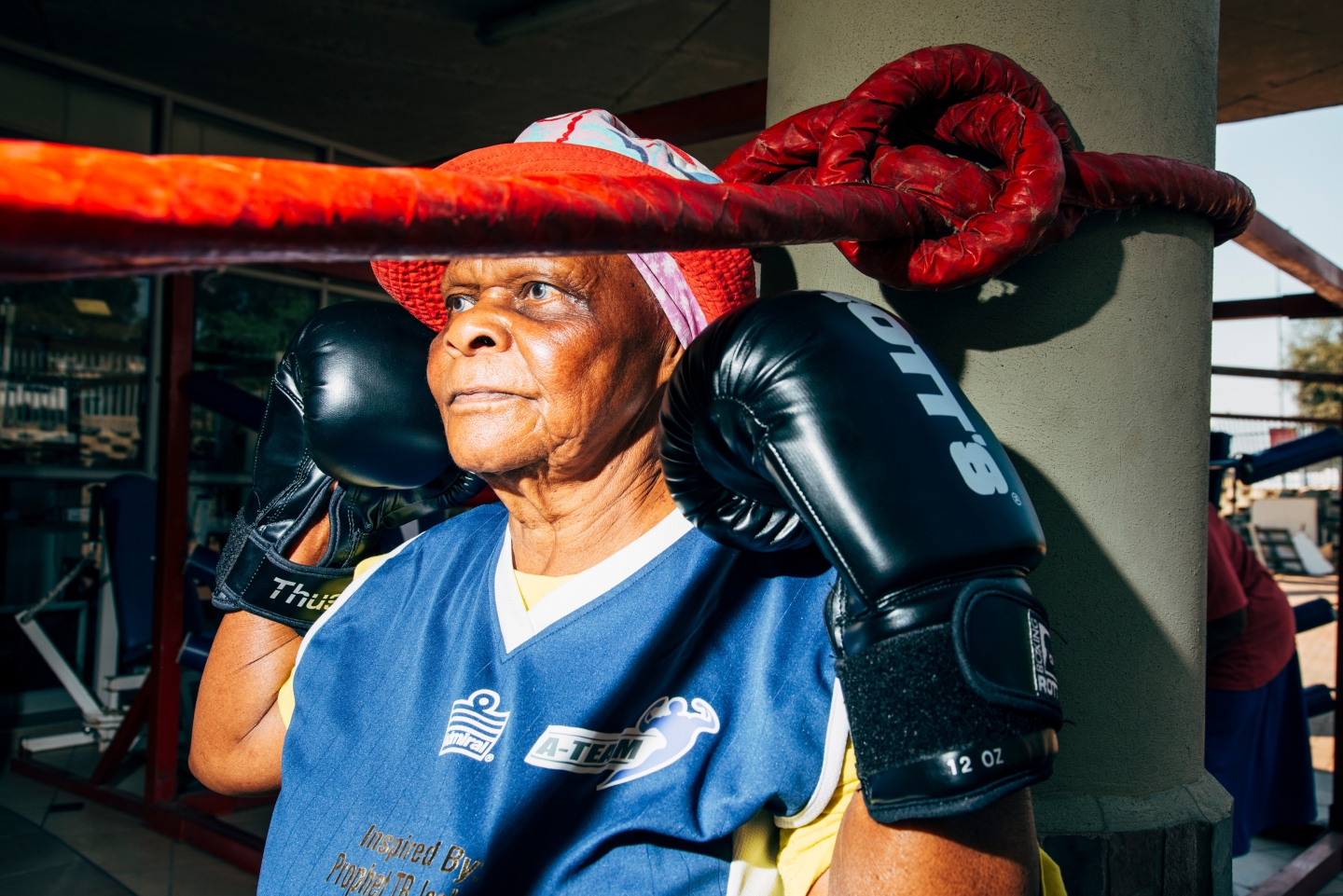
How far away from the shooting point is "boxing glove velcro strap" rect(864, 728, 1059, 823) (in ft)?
1.94

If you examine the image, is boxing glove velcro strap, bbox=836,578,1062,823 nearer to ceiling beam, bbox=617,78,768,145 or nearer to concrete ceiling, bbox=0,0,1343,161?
ceiling beam, bbox=617,78,768,145

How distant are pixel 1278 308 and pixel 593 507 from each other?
3.29 meters

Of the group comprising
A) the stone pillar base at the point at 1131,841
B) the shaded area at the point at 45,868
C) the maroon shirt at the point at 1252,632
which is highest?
the stone pillar base at the point at 1131,841

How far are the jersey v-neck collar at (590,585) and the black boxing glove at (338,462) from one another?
300 millimetres

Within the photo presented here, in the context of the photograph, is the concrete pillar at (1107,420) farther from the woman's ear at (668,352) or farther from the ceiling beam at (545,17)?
the ceiling beam at (545,17)

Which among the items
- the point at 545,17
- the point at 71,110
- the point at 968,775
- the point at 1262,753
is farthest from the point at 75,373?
the point at 1262,753

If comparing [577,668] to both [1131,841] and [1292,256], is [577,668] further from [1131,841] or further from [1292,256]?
[1292,256]

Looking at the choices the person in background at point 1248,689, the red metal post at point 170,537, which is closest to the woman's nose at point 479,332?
the red metal post at point 170,537

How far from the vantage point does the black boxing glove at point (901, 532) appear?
23.7 inches

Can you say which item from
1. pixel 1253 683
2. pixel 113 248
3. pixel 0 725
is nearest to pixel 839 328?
pixel 113 248

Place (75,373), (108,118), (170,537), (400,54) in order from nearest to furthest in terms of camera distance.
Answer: (170,537)
(400,54)
(108,118)
(75,373)

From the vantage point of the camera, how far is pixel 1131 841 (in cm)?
92

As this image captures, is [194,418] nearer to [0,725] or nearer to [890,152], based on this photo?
[0,725]

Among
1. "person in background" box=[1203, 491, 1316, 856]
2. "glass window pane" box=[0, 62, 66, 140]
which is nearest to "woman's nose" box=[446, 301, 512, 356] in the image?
"person in background" box=[1203, 491, 1316, 856]
